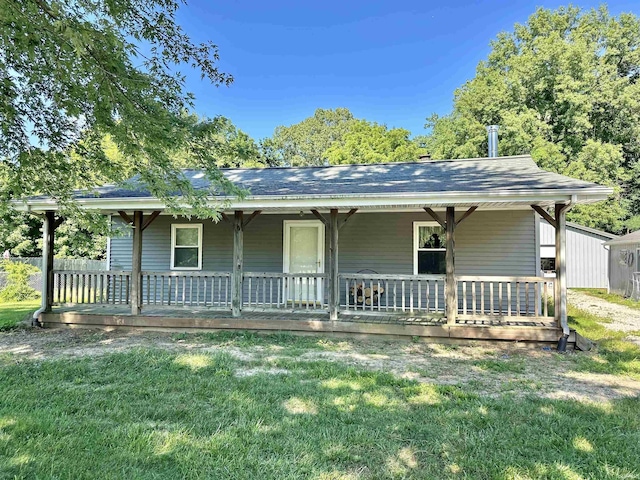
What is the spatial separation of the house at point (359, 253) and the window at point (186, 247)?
28 millimetres

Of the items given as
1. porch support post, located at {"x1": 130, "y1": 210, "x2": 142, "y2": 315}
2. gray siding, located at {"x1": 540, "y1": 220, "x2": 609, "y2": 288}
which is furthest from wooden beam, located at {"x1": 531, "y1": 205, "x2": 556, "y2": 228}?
gray siding, located at {"x1": 540, "y1": 220, "x2": 609, "y2": 288}

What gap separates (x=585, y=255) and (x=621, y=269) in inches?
124

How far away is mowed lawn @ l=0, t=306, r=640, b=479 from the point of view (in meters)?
2.80

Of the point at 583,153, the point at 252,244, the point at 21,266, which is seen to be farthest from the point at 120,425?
the point at 583,153

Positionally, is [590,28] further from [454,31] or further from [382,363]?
[382,363]

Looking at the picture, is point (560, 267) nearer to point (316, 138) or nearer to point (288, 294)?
point (288, 294)

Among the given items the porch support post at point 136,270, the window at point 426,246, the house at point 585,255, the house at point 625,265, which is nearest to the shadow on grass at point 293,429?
the porch support post at point 136,270

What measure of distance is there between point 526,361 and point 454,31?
21335mm

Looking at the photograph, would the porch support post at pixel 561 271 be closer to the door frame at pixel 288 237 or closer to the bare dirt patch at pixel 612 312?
the bare dirt patch at pixel 612 312

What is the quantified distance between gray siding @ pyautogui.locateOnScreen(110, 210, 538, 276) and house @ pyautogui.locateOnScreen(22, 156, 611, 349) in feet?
0.08

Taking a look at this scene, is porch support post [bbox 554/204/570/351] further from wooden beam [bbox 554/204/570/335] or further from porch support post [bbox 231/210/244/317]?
porch support post [bbox 231/210/244/317]

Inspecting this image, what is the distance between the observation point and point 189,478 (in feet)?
8.77

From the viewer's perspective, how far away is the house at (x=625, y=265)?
13.7 meters

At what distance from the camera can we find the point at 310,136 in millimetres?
36969
